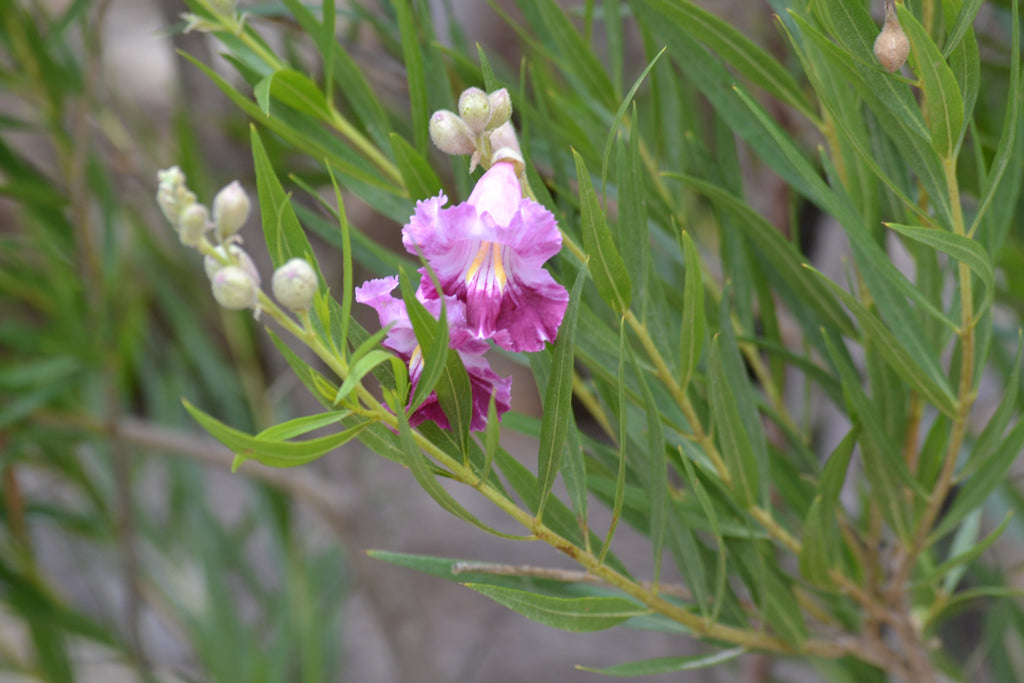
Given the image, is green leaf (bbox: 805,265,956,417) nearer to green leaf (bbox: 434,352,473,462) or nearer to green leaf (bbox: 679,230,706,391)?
green leaf (bbox: 679,230,706,391)

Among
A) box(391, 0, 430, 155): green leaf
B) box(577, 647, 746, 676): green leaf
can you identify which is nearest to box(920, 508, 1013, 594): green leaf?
box(577, 647, 746, 676): green leaf

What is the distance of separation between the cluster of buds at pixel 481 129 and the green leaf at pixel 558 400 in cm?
6

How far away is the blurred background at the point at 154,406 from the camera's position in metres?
0.76

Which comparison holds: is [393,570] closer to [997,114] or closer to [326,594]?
→ [326,594]

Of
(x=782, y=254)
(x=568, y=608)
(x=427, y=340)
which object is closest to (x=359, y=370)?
(x=427, y=340)

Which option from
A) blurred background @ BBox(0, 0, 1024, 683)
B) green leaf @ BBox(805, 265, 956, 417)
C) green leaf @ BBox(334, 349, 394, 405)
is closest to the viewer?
green leaf @ BBox(334, 349, 394, 405)

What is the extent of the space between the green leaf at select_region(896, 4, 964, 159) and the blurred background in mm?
326

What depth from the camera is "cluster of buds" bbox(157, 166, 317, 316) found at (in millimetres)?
260

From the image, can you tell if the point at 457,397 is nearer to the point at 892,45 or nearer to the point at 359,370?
the point at 359,370

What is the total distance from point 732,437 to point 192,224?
Result: 0.24 metres

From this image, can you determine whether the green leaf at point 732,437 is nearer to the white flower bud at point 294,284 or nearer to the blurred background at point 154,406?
the white flower bud at point 294,284

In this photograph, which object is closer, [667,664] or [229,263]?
[229,263]

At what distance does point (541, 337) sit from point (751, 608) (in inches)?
10.0

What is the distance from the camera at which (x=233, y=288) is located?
10.3 inches
